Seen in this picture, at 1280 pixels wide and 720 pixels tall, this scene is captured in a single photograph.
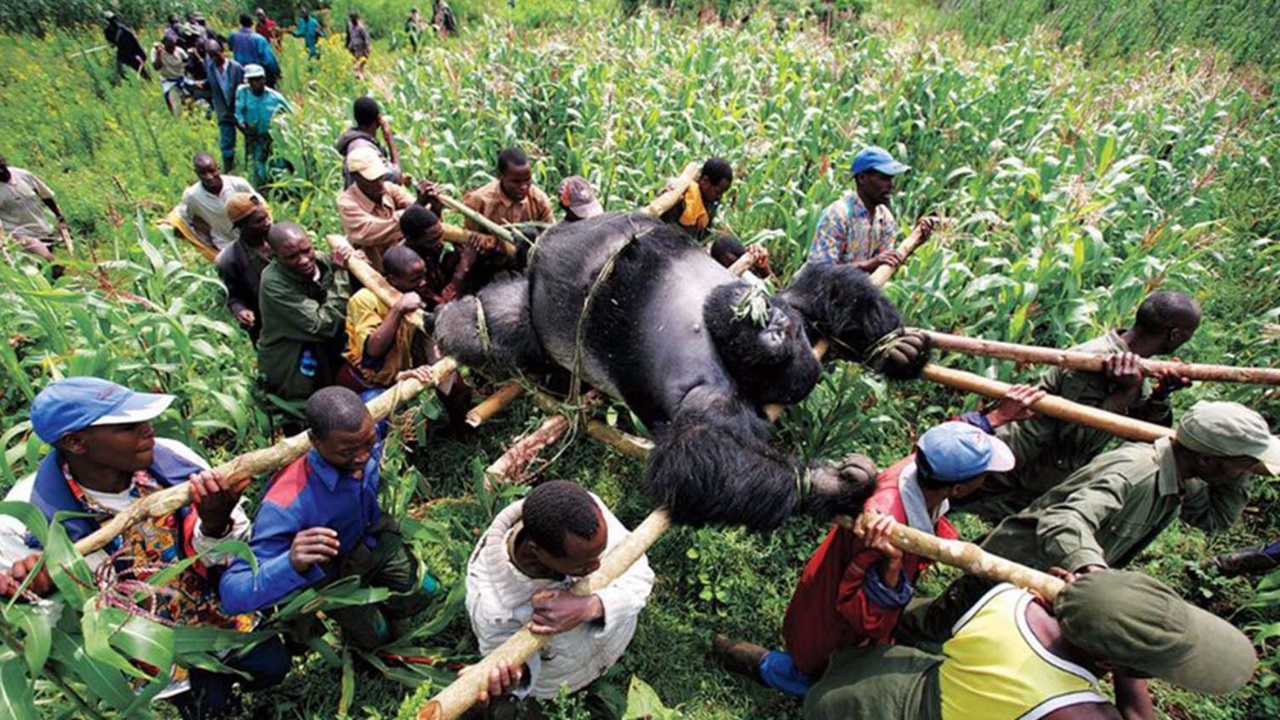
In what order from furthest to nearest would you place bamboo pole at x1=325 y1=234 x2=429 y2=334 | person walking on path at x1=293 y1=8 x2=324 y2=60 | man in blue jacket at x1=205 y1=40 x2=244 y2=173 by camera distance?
person walking on path at x1=293 y1=8 x2=324 y2=60
man in blue jacket at x1=205 y1=40 x2=244 y2=173
bamboo pole at x1=325 y1=234 x2=429 y2=334

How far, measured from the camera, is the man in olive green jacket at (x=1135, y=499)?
2.44 metres

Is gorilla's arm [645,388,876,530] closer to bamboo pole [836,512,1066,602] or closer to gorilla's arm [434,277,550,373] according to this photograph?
bamboo pole [836,512,1066,602]

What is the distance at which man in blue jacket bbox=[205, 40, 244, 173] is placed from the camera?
25.3 ft

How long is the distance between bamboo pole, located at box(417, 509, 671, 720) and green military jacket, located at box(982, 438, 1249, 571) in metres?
1.60

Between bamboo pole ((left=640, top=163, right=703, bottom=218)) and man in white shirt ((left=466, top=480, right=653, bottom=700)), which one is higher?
bamboo pole ((left=640, top=163, right=703, bottom=218))

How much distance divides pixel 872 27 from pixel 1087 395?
38.7ft

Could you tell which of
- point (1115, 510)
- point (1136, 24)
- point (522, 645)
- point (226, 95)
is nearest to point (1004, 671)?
point (1115, 510)

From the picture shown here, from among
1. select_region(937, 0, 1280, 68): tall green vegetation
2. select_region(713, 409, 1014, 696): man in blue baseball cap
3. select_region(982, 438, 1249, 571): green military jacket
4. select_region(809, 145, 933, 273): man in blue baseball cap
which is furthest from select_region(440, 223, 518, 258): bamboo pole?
select_region(937, 0, 1280, 68): tall green vegetation

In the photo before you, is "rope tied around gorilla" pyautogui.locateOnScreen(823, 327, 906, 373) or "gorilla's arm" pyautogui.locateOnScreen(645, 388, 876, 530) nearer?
"gorilla's arm" pyautogui.locateOnScreen(645, 388, 876, 530)

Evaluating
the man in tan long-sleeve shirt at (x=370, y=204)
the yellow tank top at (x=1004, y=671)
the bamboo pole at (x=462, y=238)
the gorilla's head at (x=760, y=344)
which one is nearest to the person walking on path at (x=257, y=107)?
the man in tan long-sleeve shirt at (x=370, y=204)

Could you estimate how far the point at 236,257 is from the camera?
4.29 meters

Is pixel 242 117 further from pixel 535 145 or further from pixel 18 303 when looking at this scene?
pixel 18 303

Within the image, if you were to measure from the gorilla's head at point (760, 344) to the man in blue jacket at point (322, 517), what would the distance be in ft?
4.27

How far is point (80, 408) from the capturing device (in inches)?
88.4
